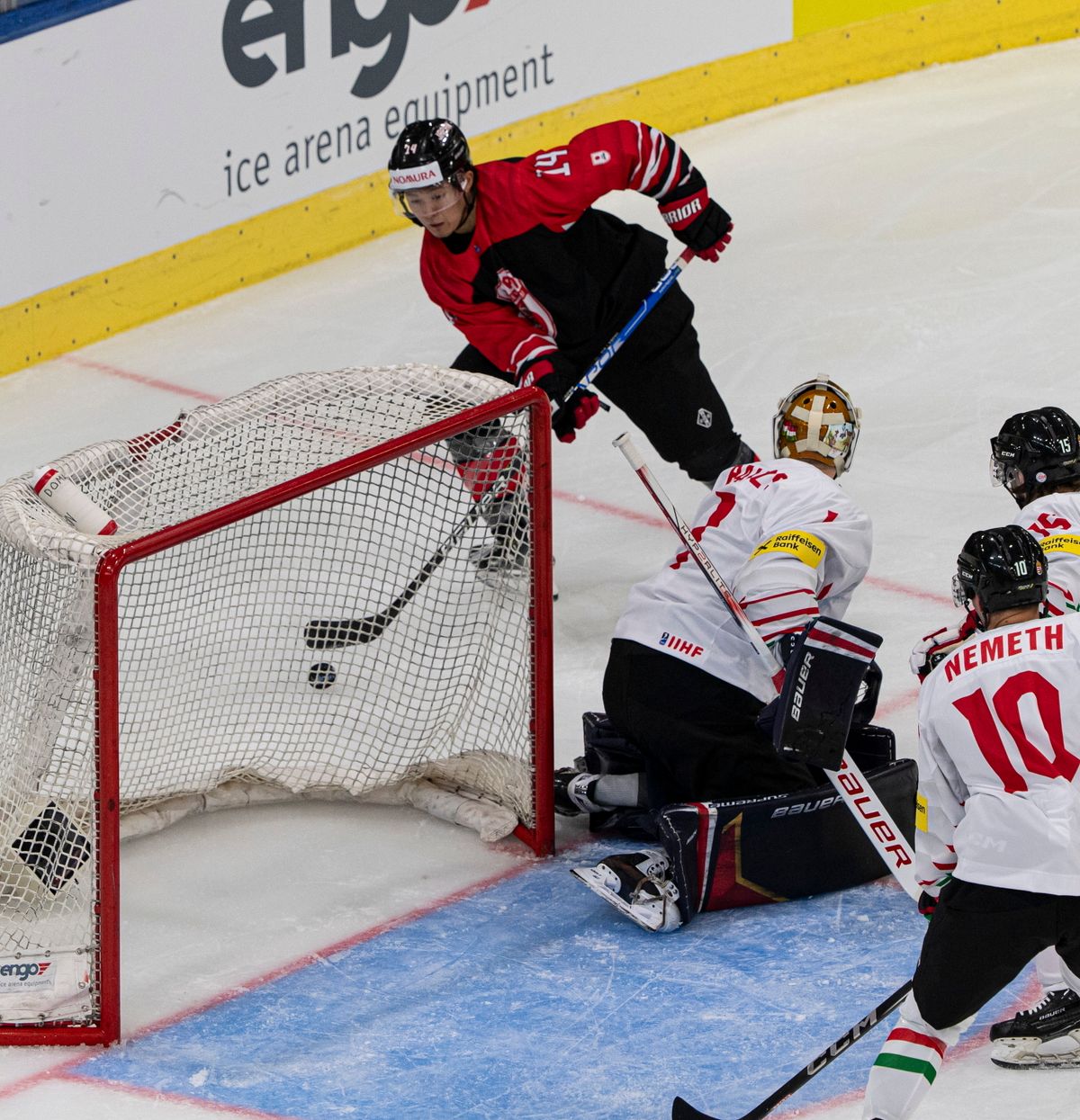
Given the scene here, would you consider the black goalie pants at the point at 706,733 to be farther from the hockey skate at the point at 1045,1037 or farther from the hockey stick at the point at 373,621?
the hockey skate at the point at 1045,1037

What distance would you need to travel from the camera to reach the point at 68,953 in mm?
3473

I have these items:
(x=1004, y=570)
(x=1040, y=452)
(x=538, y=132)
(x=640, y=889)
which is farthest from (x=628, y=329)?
(x=538, y=132)

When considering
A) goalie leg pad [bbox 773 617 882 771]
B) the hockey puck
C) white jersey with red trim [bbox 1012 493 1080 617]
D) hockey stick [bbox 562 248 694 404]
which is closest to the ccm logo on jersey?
goalie leg pad [bbox 773 617 882 771]

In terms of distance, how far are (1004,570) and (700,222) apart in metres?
2.17

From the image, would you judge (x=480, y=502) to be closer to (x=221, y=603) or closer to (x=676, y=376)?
(x=221, y=603)

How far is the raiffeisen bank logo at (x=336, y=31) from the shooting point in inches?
259

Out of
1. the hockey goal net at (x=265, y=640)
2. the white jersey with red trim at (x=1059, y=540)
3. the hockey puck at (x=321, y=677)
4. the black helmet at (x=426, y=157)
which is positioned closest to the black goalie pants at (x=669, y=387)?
the black helmet at (x=426, y=157)

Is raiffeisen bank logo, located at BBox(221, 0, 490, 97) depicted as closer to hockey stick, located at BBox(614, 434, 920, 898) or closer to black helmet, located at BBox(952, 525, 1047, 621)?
hockey stick, located at BBox(614, 434, 920, 898)

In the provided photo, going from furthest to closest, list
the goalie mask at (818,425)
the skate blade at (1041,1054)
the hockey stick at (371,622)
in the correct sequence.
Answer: the hockey stick at (371,622) → the goalie mask at (818,425) → the skate blade at (1041,1054)

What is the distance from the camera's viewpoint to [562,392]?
4.92 m

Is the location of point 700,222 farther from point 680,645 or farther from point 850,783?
point 850,783

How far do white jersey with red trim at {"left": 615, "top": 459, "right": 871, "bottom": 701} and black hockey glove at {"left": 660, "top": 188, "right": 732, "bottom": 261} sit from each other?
1133 millimetres

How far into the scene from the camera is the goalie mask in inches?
155

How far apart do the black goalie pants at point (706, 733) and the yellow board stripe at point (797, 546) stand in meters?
0.28
